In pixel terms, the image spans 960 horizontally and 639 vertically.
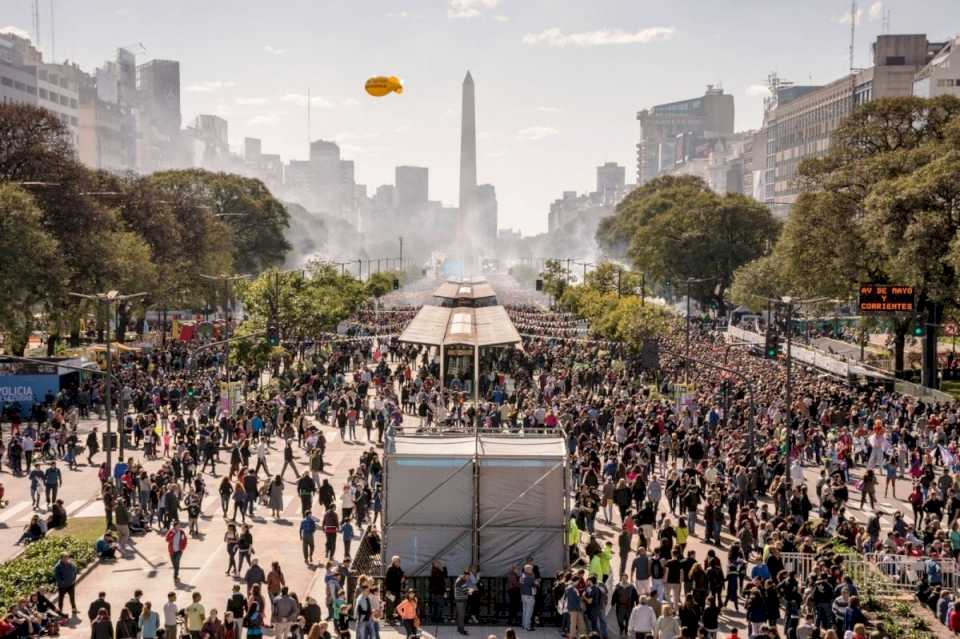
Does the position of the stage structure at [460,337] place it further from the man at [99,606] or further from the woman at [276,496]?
the man at [99,606]

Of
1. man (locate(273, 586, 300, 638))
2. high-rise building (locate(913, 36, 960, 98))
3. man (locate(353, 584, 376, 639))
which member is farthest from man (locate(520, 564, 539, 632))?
high-rise building (locate(913, 36, 960, 98))

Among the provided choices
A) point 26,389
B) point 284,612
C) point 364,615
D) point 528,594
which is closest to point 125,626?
point 284,612

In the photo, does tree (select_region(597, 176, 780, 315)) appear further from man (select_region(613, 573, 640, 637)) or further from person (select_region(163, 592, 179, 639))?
person (select_region(163, 592, 179, 639))

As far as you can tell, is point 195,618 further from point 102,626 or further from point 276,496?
point 276,496

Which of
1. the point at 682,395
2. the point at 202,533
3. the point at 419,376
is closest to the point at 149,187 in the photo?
the point at 419,376

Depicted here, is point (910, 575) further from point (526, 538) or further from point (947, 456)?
point (947, 456)
